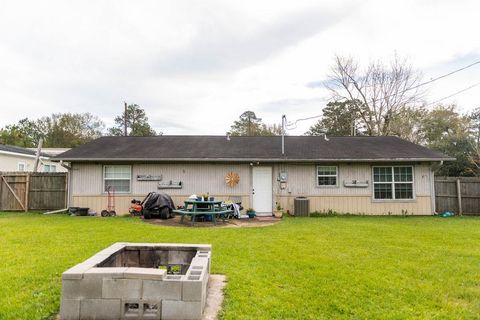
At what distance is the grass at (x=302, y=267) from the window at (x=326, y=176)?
3.62m

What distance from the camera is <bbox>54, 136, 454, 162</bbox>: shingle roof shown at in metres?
11.8

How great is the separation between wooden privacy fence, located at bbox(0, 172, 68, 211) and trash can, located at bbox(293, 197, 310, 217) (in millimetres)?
9392

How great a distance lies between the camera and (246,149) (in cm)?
1312

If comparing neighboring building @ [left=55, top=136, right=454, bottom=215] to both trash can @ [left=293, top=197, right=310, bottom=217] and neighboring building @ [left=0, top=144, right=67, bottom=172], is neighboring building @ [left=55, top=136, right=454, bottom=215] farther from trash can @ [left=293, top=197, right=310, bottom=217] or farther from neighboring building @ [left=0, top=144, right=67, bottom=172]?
neighboring building @ [left=0, top=144, right=67, bottom=172]

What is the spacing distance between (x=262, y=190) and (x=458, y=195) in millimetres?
7971

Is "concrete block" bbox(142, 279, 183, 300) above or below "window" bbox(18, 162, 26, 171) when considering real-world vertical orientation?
below

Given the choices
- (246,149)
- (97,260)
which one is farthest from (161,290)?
(246,149)

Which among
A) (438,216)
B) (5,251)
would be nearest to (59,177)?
(5,251)

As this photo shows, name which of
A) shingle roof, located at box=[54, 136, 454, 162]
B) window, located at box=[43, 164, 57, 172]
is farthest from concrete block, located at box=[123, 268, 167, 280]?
window, located at box=[43, 164, 57, 172]

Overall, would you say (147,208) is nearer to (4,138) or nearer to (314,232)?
(314,232)

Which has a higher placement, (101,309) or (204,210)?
(204,210)

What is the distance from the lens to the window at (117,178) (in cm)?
1202

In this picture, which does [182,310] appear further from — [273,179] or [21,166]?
[21,166]

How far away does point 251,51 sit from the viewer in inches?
470
